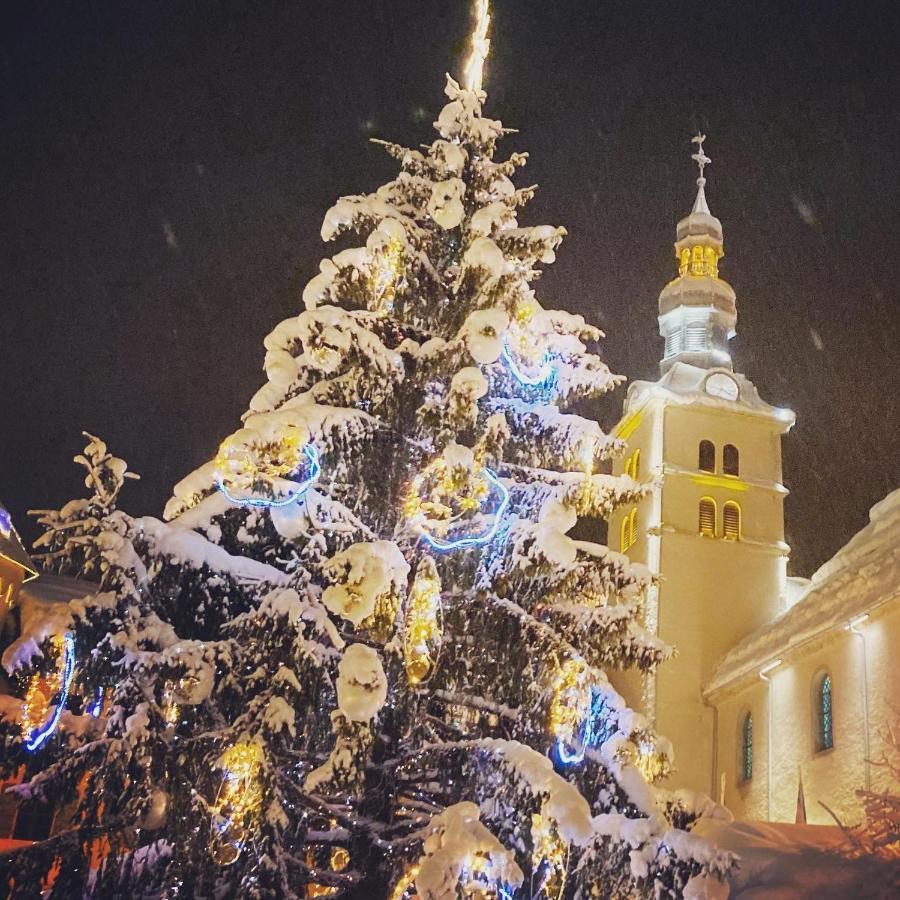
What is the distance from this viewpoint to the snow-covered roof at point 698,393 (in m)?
33.7

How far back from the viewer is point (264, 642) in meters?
7.47

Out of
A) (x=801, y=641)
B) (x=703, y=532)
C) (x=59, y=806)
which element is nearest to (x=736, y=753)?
(x=801, y=641)

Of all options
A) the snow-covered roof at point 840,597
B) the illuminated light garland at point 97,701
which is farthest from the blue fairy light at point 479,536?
the snow-covered roof at point 840,597

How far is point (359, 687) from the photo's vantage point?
6.96 metres

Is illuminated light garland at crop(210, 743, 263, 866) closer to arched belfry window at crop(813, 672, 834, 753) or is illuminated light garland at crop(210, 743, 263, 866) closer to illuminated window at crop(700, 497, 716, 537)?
arched belfry window at crop(813, 672, 834, 753)

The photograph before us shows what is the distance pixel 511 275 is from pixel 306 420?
2.15 meters

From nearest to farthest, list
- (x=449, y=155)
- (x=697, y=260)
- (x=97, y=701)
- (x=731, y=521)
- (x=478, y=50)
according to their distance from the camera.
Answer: (x=97, y=701) < (x=449, y=155) < (x=478, y=50) < (x=731, y=521) < (x=697, y=260)

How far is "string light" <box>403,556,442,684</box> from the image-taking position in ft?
25.2

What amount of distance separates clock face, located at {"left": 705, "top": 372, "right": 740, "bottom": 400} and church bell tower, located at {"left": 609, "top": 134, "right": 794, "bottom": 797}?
0.03 meters

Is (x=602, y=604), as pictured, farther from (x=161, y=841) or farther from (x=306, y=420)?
(x=161, y=841)

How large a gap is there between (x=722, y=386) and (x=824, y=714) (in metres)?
13.9

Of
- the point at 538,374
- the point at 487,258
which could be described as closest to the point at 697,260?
the point at 538,374

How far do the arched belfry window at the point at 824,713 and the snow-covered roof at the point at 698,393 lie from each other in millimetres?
12055

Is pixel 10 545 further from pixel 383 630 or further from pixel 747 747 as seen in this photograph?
pixel 383 630
